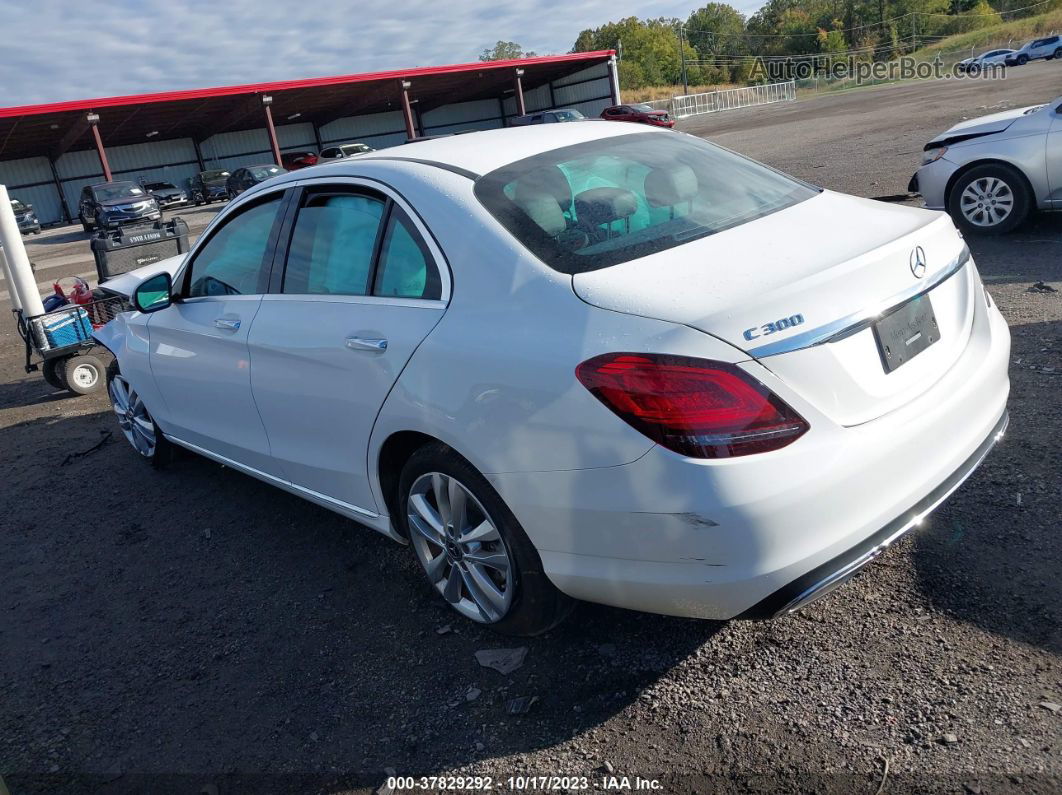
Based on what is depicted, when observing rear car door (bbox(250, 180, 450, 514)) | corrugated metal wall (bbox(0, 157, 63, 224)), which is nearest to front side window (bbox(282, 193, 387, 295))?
rear car door (bbox(250, 180, 450, 514))

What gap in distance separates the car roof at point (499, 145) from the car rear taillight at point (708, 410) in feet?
4.17

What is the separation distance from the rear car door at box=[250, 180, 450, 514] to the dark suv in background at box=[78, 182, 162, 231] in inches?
1096

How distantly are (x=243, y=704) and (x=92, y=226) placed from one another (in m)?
34.1

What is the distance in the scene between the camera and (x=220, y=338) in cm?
405

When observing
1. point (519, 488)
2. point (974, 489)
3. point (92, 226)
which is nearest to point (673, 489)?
point (519, 488)

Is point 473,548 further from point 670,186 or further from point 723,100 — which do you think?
point 723,100

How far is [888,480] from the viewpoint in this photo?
2.45m

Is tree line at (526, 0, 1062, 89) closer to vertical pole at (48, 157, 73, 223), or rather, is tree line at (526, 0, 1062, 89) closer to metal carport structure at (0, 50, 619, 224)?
metal carport structure at (0, 50, 619, 224)

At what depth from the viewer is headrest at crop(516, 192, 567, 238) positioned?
2871mm

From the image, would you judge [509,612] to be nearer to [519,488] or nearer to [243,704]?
[519,488]

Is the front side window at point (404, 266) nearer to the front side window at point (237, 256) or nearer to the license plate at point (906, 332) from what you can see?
the front side window at point (237, 256)

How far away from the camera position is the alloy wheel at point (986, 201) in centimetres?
781

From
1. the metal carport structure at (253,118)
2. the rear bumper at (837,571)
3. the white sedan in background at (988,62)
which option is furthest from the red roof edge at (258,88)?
the rear bumper at (837,571)

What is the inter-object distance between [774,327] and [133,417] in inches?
176
